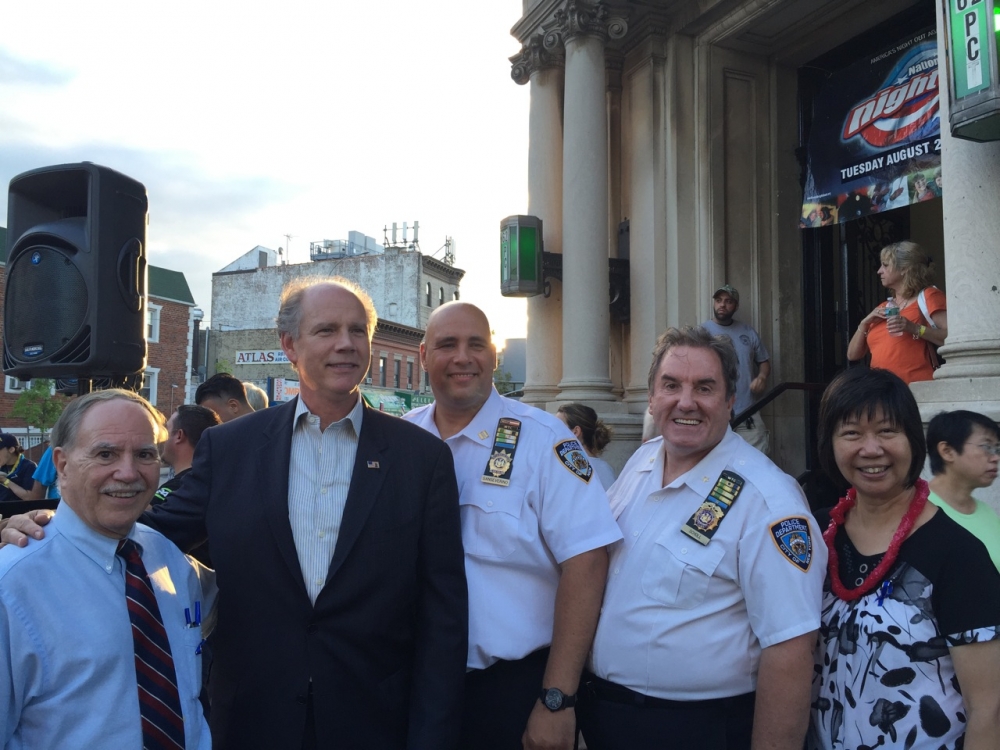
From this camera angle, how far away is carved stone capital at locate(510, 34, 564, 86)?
8.92 meters

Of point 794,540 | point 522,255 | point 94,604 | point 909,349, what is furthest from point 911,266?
point 94,604

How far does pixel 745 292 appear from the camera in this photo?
791cm

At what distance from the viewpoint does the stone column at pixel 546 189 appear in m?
9.04

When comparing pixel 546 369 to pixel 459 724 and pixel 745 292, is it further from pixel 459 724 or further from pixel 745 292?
pixel 459 724

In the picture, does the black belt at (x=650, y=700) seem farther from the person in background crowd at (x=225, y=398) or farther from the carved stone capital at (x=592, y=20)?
the carved stone capital at (x=592, y=20)

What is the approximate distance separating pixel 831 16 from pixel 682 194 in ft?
6.61

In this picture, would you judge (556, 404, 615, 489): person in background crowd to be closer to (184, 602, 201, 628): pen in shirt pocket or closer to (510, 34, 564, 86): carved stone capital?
(184, 602, 201, 628): pen in shirt pocket

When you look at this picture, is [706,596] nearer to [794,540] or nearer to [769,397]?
[794,540]

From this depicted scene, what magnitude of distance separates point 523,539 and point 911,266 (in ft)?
13.3

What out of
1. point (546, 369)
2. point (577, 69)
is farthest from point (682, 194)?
point (546, 369)

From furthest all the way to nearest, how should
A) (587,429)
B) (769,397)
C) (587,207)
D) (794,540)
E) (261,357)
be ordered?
1. (261,357)
2. (587,207)
3. (769,397)
4. (587,429)
5. (794,540)

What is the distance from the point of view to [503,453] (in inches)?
104

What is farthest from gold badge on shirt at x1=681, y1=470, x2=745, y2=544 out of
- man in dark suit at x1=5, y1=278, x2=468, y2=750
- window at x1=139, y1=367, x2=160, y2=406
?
window at x1=139, y1=367, x2=160, y2=406

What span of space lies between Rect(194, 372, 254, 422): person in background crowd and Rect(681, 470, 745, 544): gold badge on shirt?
3.64 m
